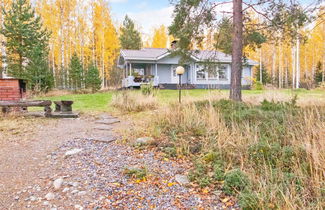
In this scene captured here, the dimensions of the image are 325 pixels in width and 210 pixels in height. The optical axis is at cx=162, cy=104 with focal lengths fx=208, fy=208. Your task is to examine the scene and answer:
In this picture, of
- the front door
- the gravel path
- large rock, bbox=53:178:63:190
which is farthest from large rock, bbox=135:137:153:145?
A: the front door

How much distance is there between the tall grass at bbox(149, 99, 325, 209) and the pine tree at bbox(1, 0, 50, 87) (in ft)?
37.7

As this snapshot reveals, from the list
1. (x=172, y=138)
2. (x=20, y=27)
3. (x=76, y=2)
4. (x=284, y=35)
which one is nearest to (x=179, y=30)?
(x=284, y=35)

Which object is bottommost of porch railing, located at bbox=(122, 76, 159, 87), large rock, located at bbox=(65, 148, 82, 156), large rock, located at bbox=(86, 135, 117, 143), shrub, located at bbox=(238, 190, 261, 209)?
shrub, located at bbox=(238, 190, 261, 209)

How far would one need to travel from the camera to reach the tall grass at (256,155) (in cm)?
172

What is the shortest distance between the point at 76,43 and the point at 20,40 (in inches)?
291

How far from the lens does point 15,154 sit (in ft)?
9.89

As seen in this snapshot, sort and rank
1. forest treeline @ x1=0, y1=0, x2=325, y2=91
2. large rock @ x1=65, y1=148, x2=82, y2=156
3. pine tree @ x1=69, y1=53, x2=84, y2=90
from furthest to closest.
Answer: pine tree @ x1=69, y1=53, x2=84, y2=90 < forest treeline @ x1=0, y1=0, x2=325, y2=91 < large rock @ x1=65, y1=148, x2=82, y2=156

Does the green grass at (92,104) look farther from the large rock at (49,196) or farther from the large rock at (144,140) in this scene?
the large rock at (49,196)

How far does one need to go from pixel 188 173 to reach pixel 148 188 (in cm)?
51

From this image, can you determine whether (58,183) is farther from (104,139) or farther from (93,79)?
(93,79)

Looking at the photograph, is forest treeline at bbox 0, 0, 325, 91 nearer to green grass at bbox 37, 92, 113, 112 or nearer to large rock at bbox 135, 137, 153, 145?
green grass at bbox 37, 92, 113, 112

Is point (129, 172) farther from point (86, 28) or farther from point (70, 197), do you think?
point (86, 28)

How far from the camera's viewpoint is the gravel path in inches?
72.2

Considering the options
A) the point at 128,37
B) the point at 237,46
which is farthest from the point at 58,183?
the point at 128,37
